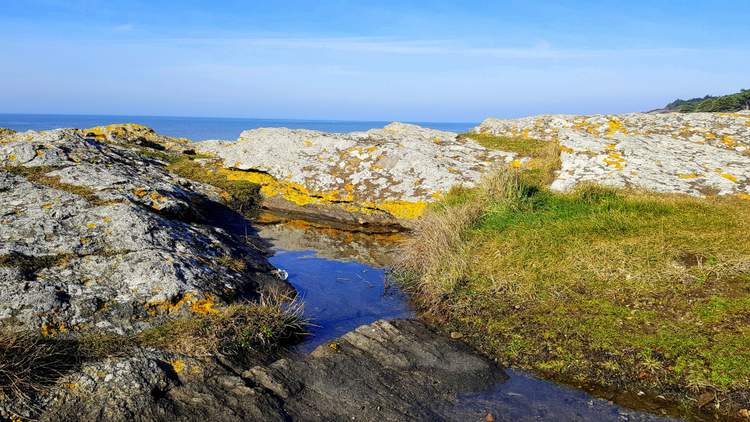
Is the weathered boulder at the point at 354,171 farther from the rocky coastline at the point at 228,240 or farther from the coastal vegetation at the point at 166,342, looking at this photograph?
the coastal vegetation at the point at 166,342

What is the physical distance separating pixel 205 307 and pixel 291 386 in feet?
7.01

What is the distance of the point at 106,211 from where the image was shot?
870 cm

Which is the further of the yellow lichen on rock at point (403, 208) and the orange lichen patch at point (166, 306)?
the yellow lichen on rock at point (403, 208)

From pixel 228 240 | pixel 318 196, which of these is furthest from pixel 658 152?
pixel 228 240

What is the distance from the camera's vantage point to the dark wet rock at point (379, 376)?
206 inches

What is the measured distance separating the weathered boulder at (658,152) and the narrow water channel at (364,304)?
5753mm

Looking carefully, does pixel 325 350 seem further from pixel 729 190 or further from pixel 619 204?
pixel 729 190

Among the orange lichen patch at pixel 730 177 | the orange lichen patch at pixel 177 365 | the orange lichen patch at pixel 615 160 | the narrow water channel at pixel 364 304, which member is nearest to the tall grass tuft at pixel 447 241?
the narrow water channel at pixel 364 304

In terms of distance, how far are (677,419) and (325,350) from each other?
3905 mm

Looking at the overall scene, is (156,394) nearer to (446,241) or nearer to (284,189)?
(446,241)

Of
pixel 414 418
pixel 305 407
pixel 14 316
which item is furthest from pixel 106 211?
pixel 414 418

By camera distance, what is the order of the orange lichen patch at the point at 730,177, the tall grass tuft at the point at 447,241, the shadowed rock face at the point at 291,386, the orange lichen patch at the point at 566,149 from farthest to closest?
the orange lichen patch at the point at 566,149
the orange lichen patch at the point at 730,177
the tall grass tuft at the point at 447,241
the shadowed rock face at the point at 291,386

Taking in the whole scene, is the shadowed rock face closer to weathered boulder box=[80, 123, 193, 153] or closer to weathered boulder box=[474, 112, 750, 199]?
weathered boulder box=[474, 112, 750, 199]

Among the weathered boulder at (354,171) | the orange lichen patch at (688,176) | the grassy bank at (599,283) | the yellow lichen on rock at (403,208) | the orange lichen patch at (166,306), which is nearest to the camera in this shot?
→ the grassy bank at (599,283)
